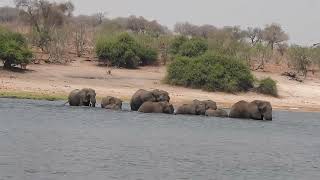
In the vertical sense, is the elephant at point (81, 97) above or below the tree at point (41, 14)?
below

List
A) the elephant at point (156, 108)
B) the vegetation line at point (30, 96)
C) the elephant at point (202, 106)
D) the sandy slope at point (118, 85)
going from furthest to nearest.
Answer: the sandy slope at point (118, 85) < the vegetation line at point (30, 96) < the elephant at point (202, 106) < the elephant at point (156, 108)

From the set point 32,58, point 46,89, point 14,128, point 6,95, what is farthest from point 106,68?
point 14,128

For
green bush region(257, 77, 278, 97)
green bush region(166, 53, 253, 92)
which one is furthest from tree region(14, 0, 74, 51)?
green bush region(257, 77, 278, 97)

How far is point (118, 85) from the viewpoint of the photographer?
219 ft

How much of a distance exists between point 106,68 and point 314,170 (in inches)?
1974

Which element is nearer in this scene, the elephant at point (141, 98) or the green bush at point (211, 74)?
the elephant at point (141, 98)

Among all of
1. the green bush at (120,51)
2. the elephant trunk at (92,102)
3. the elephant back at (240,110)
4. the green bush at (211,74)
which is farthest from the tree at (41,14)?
the elephant back at (240,110)

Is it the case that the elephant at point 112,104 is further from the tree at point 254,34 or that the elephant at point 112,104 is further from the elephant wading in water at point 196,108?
the tree at point 254,34

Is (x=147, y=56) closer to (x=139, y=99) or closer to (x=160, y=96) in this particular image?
(x=160, y=96)

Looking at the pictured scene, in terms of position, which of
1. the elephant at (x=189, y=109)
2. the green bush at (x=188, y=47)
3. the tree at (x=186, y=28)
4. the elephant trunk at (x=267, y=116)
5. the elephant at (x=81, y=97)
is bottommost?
the elephant trunk at (x=267, y=116)

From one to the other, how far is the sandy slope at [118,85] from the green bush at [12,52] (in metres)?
1.37

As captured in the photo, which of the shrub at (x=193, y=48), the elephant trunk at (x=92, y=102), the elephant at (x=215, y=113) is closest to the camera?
the elephant at (x=215, y=113)

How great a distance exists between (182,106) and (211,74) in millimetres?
19445

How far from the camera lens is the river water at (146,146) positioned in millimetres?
24344
